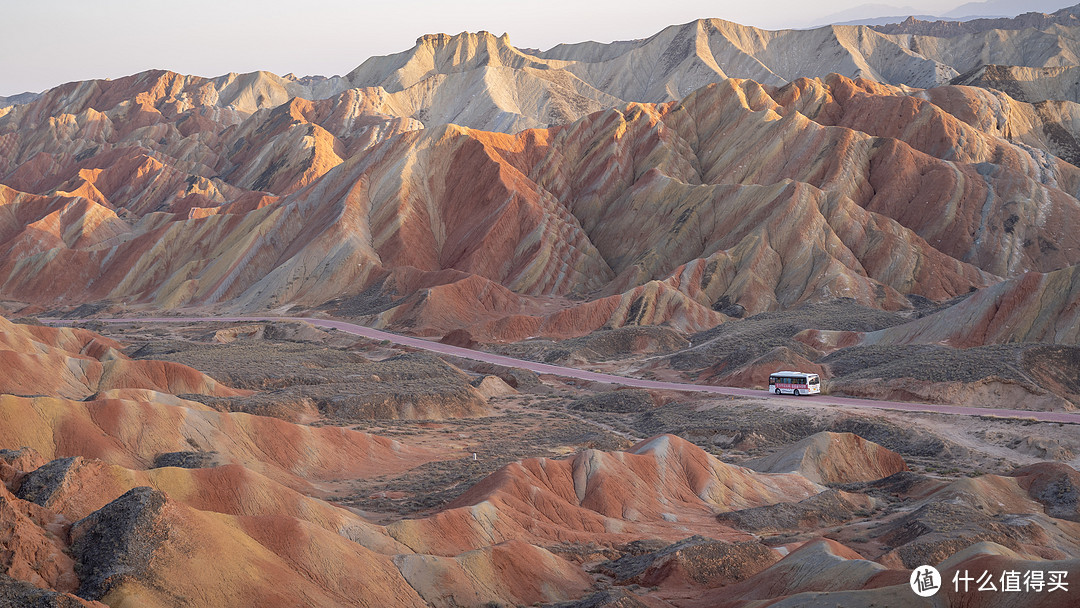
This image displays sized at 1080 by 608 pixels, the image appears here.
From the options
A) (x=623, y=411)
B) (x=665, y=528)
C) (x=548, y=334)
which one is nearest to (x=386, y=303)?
(x=548, y=334)

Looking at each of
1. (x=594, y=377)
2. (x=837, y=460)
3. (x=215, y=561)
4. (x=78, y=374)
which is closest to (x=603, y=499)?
(x=837, y=460)

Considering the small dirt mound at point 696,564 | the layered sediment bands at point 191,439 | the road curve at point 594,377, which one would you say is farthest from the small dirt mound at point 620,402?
the small dirt mound at point 696,564

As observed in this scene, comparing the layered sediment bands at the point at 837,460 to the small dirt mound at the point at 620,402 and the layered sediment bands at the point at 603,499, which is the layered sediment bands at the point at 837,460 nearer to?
the layered sediment bands at the point at 603,499

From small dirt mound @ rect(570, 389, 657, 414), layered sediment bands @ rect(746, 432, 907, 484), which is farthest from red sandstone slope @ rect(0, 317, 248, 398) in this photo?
layered sediment bands @ rect(746, 432, 907, 484)

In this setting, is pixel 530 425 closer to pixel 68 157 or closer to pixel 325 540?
pixel 325 540

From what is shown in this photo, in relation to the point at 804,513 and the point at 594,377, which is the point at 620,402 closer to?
the point at 594,377

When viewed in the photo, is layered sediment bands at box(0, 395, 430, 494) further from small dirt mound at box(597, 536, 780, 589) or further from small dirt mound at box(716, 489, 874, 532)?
small dirt mound at box(716, 489, 874, 532)

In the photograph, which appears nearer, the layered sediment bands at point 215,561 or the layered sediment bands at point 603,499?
the layered sediment bands at point 215,561
